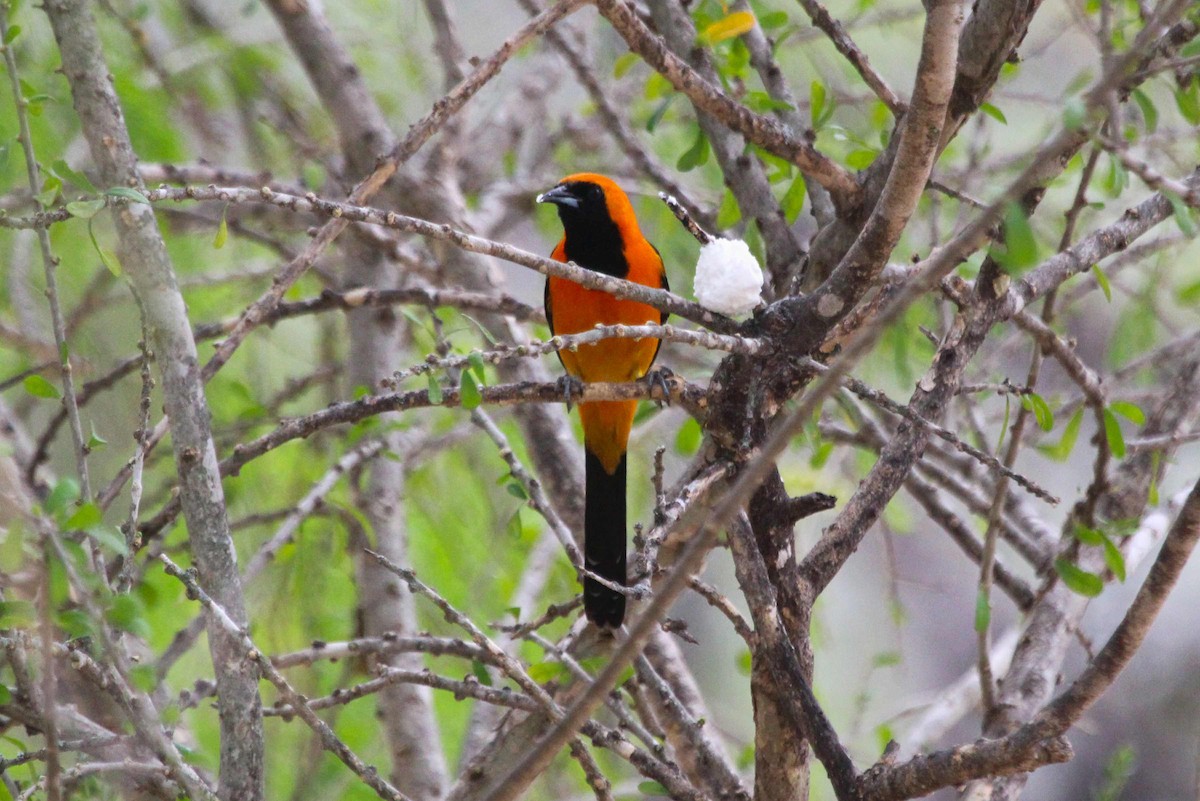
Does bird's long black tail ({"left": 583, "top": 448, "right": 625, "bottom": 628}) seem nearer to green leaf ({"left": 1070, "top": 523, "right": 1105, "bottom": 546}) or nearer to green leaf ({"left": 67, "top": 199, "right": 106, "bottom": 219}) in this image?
green leaf ({"left": 1070, "top": 523, "right": 1105, "bottom": 546})

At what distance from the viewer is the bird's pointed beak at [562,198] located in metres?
4.09

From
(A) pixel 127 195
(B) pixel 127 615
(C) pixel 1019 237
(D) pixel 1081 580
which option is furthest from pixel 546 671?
A: (C) pixel 1019 237

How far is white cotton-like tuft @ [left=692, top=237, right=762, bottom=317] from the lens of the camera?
7.80 feet

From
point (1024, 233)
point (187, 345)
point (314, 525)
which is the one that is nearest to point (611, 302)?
point (314, 525)

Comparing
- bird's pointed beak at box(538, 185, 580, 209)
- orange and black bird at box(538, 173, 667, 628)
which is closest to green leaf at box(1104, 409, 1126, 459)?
orange and black bird at box(538, 173, 667, 628)

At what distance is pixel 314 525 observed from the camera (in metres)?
4.24

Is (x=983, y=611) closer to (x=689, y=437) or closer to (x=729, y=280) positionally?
(x=729, y=280)

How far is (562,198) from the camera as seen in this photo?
161 inches

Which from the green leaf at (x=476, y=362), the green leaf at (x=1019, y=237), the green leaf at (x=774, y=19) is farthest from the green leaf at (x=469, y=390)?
the green leaf at (x=774, y=19)

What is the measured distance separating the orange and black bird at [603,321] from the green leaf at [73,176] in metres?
1.73

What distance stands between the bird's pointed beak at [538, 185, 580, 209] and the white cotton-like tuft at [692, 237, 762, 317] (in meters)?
1.69

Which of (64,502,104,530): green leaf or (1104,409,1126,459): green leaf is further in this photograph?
(1104,409,1126,459): green leaf

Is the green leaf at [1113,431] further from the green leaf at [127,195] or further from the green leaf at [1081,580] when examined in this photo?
the green leaf at [127,195]

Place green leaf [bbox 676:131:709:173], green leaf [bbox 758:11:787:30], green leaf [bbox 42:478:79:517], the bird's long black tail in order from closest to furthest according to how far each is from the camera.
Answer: green leaf [bbox 42:478:79:517] → green leaf [bbox 676:131:709:173] → green leaf [bbox 758:11:787:30] → the bird's long black tail
